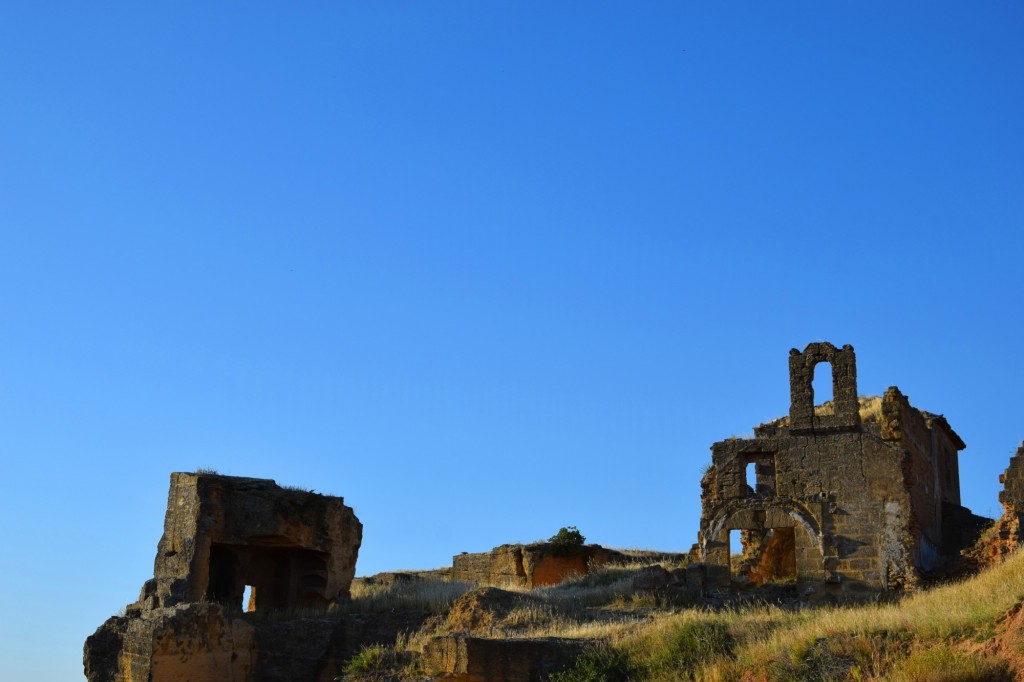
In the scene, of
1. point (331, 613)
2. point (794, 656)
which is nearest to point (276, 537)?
point (331, 613)

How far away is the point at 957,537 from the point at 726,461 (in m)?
6.32

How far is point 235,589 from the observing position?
1158 inches

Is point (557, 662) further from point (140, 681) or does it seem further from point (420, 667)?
point (140, 681)

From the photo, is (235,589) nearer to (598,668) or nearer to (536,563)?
(536,563)

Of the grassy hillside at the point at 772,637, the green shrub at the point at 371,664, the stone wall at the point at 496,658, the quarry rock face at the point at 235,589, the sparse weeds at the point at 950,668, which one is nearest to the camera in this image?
the sparse weeds at the point at 950,668

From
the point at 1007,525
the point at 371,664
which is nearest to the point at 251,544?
the point at 371,664

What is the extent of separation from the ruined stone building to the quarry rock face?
846 centimetres

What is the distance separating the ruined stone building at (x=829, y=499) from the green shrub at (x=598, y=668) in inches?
380

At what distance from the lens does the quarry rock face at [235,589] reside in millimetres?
22234

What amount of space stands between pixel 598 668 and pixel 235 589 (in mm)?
12760

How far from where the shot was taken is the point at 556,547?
36062 mm

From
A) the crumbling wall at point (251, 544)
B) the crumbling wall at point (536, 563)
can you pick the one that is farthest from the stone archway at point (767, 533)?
the crumbling wall at point (251, 544)

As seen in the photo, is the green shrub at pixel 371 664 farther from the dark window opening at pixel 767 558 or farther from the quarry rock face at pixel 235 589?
the dark window opening at pixel 767 558

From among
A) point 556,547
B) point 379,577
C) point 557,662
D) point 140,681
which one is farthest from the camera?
point 379,577
